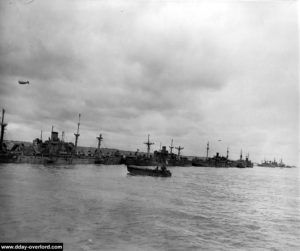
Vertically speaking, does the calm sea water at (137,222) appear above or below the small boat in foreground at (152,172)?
below

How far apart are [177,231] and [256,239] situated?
16.9 ft

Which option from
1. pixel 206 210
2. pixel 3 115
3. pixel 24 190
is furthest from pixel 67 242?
pixel 3 115

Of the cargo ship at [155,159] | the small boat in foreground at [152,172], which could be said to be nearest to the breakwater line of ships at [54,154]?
the cargo ship at [155,159]

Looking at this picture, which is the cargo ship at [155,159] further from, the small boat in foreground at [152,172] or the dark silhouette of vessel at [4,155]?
the dark silhouette of vessel at [4,155]

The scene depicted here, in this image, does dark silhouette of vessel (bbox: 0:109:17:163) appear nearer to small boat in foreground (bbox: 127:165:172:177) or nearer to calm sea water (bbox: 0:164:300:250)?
small boat in foreground (bbox: 127:165:172:177)

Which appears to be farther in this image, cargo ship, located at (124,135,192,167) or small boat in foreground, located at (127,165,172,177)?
cargo ship, located at (124,135,192,167)

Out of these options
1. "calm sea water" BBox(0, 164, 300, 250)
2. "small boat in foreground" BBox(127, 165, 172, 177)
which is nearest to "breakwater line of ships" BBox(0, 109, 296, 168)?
"small boat in foreground" BBox(127, 165, 172, 177)

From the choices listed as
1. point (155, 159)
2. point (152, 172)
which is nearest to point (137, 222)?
point (152, 172)

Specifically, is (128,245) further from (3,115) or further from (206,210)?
(3,115)

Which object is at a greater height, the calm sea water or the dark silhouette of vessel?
the dark silhouette of vessel

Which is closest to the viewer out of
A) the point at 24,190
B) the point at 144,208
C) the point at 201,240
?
the point at 201,240

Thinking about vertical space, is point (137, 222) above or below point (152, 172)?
below

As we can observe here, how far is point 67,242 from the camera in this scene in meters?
17.9

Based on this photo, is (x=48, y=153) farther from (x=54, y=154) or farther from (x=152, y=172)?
(x=152, y=172)
